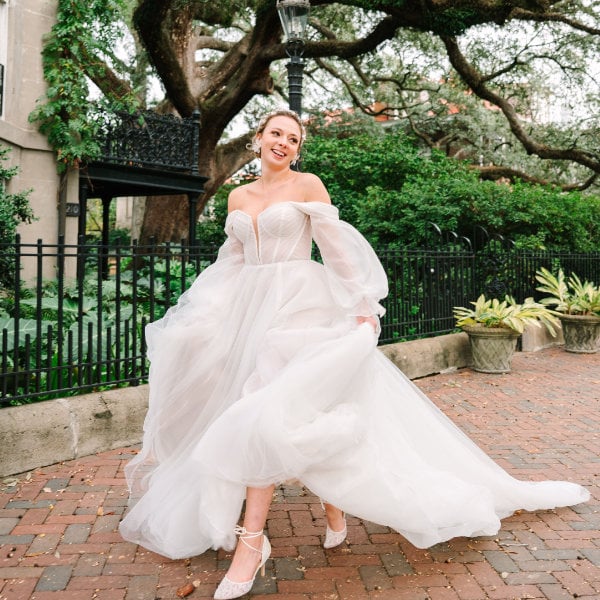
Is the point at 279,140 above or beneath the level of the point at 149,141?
beneath

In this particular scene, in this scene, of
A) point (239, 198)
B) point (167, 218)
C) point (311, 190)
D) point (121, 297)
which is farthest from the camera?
point (167, 218)

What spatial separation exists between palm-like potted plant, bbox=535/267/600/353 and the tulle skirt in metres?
6.80

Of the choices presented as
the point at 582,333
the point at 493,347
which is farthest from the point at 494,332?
the point at 582,333

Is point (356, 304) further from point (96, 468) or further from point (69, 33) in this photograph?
point (69, 33)

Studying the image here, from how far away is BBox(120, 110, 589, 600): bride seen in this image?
269 centimetres

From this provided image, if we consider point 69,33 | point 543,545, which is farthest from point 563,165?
point 543,545

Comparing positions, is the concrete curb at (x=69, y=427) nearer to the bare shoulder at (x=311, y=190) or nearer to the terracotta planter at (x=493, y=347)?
the bare shoulder at (x=311, y=190)

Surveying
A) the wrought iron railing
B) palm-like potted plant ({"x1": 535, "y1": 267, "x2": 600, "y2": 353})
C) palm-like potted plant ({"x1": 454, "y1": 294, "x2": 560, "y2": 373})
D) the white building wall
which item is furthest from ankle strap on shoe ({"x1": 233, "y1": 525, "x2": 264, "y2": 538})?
the wrought iron railing

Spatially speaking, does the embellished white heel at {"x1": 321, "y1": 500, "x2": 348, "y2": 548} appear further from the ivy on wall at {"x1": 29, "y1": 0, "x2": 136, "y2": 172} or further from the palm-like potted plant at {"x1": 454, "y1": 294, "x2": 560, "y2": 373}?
the ivy on wall at {"x1": 29, "y1": 0, "x2": 136, "y2": 172}

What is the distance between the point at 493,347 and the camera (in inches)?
315

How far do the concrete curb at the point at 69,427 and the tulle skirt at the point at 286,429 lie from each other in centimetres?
126

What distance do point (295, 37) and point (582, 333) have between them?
6.25m

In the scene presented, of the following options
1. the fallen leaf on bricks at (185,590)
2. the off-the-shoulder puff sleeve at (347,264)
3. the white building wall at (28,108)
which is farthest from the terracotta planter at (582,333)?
the fallen leaf on bricks at (185,590)

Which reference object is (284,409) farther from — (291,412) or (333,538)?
(333,538)
